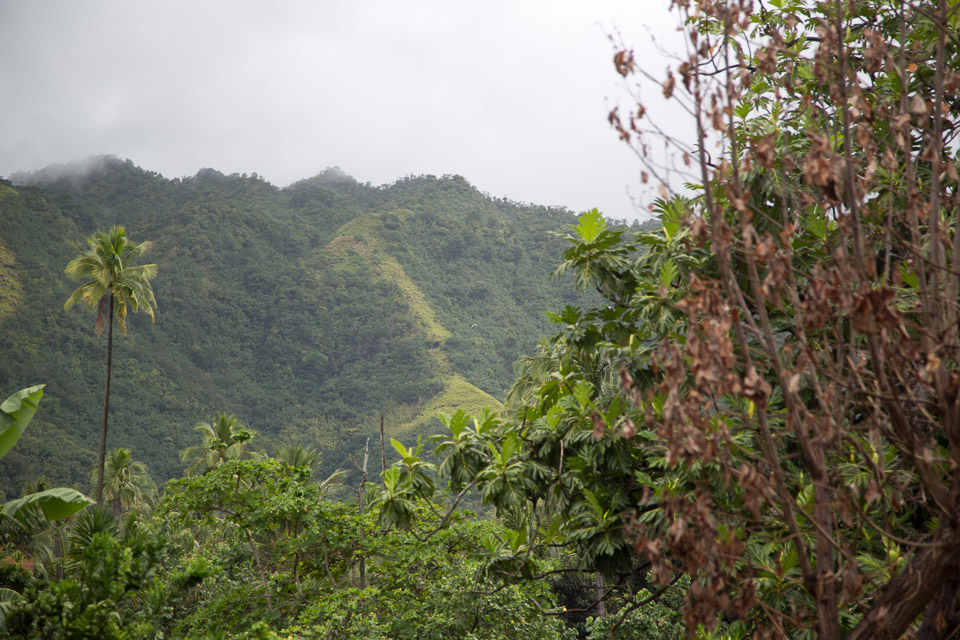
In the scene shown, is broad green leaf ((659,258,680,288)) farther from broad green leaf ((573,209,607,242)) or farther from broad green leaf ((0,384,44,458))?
broad green leaf ((0,384,44,458))

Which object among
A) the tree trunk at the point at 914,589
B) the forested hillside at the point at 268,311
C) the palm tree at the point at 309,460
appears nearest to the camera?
the tree trunk at the point at 914,589

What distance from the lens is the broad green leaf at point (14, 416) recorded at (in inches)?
220

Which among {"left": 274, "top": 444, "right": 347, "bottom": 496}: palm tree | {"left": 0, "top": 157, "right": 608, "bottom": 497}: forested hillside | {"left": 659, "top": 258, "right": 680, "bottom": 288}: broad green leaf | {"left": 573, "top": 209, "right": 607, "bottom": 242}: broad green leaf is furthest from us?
{"left": 0, "top": 157, "right": 608, "bottom": 497}: forested hillside

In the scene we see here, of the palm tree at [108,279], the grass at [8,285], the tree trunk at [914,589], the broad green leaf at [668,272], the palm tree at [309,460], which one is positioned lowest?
the palm tree at [309,460]

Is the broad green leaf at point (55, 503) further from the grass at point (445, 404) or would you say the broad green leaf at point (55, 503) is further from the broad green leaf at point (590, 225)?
the grass at point (445, 404)

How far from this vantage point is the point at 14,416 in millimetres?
5703

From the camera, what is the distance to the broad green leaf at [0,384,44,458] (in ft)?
18.3

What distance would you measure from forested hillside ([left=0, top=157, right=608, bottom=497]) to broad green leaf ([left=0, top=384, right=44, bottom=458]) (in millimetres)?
35651

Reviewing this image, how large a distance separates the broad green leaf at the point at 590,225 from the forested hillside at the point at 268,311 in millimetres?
39539

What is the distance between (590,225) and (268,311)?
2657 inches

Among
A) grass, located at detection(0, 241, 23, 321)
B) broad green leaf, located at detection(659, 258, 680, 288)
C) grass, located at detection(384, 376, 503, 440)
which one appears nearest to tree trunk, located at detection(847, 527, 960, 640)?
broad green leaf, located at detection(659, 258, 680, 288)

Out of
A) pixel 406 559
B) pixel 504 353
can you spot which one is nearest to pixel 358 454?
pixel 504 353

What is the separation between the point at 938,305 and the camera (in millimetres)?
2457

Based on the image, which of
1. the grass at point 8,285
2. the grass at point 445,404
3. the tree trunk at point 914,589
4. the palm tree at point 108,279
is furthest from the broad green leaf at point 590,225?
the grass at point 8,285
